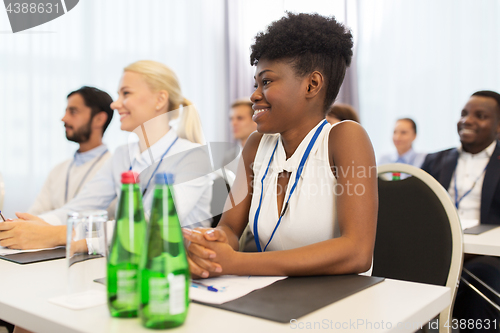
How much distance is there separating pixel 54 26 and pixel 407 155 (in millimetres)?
3547

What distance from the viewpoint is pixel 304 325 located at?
63 centimetres

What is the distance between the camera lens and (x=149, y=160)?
1358 mm

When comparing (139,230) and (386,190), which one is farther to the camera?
(386,190)

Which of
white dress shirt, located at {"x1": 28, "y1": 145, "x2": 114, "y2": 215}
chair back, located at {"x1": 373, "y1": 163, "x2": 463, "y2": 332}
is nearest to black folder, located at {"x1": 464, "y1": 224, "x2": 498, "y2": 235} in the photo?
chair back, located at {"x1": 373, "y1": 163, "x2": 463, "y2": 332}

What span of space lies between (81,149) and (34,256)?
5.11 ft

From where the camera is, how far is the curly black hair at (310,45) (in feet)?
3.90

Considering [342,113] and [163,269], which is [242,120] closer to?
[342,113]

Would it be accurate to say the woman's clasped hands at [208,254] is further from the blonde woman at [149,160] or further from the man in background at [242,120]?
the man in background at [242,120]

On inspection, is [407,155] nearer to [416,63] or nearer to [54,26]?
[416,63]

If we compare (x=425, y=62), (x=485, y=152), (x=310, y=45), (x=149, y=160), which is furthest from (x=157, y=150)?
(x=425, y=62)

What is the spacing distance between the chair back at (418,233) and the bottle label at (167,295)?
781mm

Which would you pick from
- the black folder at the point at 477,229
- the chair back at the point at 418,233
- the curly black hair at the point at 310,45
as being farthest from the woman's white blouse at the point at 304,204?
the black folder at the point at 477,229

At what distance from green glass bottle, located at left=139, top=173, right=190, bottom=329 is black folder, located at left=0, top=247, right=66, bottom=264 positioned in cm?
59

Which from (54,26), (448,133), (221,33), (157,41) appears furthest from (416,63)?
(54,26)
